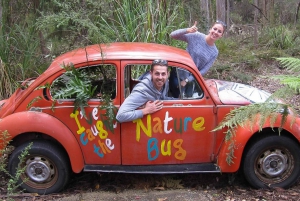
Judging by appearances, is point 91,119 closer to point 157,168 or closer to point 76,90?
point 76,90

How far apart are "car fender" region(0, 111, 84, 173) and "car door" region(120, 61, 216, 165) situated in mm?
621

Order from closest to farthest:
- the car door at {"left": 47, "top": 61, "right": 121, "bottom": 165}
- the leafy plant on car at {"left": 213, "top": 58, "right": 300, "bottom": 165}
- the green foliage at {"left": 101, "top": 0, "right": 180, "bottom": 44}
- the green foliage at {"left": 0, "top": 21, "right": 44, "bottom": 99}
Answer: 1. the leafy plant on car at {"left": 213, "top": 58, "right": 300, "bottom": 165}
2. the car door at {"left": 47, "top": 61, "right": 121, "bottom": 165}
3. the green foliage at {"left": 0, "top": 21, "right": 44, "bottom": 99}
4. the green foliage at {"left": 101, "top": 0, "right": 180, "bottom": 44}

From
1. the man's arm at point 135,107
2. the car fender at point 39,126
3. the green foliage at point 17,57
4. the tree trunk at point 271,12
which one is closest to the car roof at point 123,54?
the man's arm at point 135,107

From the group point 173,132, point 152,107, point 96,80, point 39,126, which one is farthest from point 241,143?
point 39,126

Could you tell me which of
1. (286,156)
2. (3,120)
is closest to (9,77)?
(3,120)

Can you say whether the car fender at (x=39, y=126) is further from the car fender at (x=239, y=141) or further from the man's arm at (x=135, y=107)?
Result: the car fender at (x=239, y=141)

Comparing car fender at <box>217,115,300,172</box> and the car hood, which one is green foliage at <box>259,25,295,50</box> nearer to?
the car hood

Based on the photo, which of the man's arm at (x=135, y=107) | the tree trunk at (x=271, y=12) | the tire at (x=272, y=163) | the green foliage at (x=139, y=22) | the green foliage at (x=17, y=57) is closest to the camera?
the man's arm at (x=135, y=107)

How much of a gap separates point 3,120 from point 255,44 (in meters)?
8.44

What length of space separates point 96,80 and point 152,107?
890 millimetres

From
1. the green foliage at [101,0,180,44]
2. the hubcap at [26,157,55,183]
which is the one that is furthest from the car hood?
the green foliage at [101,0,180,44]

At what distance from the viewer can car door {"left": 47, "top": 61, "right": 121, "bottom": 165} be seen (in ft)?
13.0

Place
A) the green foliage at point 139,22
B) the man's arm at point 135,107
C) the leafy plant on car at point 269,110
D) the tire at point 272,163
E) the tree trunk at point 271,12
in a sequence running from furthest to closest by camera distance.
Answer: the tree trunk at point 271,12, the green foliage at point 139,22, the tire at point 272,163, the man's arm at point 135,107, the leafy plant on car at point 269,110

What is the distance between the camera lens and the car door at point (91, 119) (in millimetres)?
3965
